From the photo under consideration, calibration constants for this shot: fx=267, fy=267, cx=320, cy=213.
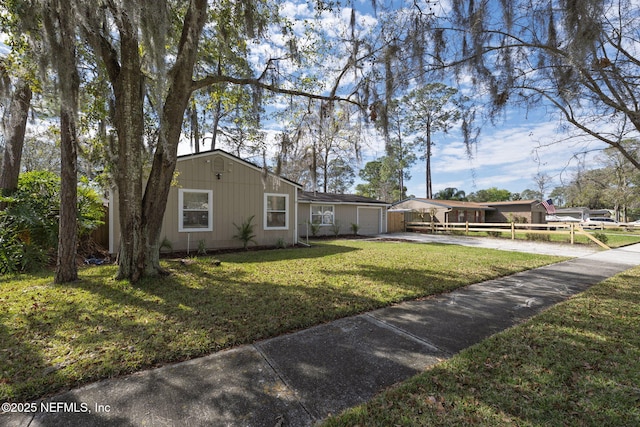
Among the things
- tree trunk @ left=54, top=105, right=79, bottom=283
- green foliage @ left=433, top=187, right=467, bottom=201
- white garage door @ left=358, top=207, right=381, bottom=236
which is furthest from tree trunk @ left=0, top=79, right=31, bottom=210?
green foliage @ left=433, top=187, right=467, bottom=201

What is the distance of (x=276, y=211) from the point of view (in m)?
10.3

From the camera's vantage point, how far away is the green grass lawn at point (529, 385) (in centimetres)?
179

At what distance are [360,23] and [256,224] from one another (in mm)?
7001

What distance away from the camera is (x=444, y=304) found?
161 inches

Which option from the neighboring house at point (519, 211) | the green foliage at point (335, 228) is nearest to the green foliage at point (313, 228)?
the green foliage at point (335, 228)

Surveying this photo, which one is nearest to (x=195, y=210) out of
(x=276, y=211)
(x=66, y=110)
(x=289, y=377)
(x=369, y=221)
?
(x=276, y=211)

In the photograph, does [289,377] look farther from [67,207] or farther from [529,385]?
[67,207]

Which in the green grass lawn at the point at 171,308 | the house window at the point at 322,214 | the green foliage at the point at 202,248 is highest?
the house window at the point at 322,214

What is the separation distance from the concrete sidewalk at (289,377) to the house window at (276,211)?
7034 mm

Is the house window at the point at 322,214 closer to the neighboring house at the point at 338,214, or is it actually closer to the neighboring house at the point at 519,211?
the neighboring house at the point at 338,214

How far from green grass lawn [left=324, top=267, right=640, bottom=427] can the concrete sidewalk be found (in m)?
0.19

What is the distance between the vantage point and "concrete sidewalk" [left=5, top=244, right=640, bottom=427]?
180 cm

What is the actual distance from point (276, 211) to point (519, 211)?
24649mm

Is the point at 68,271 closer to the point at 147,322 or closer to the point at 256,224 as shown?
the point at 147,322
